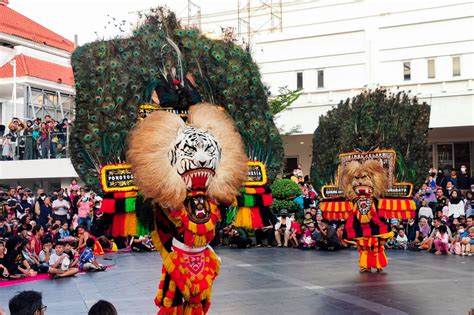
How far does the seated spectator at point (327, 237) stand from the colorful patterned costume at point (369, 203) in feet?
Answer: 13.8

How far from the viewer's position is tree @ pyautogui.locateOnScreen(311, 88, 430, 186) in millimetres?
12555

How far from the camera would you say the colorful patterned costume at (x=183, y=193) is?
6.18 meters

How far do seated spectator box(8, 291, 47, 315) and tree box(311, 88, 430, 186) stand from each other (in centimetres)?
920

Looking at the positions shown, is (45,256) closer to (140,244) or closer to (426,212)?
(140,244)

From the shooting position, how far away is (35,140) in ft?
73.3

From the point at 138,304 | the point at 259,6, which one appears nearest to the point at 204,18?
the point at 259,6

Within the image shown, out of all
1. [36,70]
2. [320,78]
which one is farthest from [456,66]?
[36,70]

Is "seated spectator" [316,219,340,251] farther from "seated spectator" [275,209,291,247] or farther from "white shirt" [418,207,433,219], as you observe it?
"white shirt" [418,207,433,219]

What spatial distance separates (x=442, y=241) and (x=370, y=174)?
16.5ft

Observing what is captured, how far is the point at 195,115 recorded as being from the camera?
6707 mm

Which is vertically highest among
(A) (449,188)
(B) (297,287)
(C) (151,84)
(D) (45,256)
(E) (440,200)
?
(C) (151,84)

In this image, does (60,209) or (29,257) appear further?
(60,209)

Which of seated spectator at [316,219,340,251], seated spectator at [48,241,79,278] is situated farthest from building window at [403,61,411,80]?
seated spectator at [48,241,79,278]

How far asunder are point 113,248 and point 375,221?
26.9 feet
